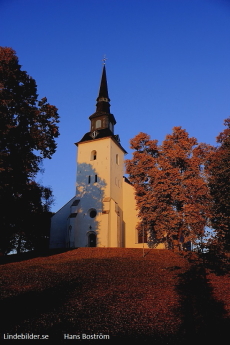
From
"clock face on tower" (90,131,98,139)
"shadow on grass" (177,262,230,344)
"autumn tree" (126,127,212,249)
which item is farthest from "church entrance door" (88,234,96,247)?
"shadow on grass" (177,262,230,344)

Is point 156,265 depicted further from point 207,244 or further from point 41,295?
point 41,295

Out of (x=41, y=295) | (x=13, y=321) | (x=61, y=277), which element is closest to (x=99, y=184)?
(x=61, y=277)

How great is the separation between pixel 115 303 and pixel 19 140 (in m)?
11.9

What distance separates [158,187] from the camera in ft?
88.1

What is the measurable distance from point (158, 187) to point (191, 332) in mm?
19561

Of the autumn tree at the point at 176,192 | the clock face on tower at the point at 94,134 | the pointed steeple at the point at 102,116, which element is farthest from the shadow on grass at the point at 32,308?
the pointed steeple at the point at 102,116

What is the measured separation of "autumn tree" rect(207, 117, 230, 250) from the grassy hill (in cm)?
675

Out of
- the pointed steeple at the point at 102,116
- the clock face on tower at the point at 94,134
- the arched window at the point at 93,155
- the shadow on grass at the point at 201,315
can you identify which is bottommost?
the shadow on grass at the point at 201,315

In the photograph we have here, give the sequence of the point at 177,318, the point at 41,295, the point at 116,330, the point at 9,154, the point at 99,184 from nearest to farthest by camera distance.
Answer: the point at 116,330, the point at 177,318, the point at 41,295, the point at 9,154, the point at 99,184

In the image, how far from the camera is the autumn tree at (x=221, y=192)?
72.9 feet

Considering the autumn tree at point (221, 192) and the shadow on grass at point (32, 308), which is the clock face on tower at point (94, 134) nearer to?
the autumn tree at point (221, 192)

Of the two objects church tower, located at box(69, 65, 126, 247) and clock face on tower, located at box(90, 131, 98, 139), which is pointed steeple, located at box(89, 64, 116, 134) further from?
clock face on tower, located at box(90, 131, 98, 139)

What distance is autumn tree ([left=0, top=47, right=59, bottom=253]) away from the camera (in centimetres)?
1702

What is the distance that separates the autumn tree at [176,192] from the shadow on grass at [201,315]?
12013mm
